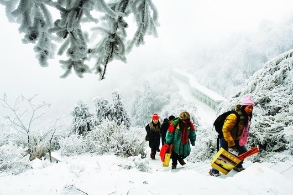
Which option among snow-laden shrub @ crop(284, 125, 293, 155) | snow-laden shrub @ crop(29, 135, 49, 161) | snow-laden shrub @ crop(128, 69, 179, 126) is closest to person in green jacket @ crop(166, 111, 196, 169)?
snow-laden shrub @ crop(284, 125, 293, 155)

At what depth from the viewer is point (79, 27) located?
5.66ft

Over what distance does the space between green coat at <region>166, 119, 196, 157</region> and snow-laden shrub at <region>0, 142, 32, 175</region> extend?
120 inches

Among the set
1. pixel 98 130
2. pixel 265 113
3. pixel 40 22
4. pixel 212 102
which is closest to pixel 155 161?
pixel 98 130

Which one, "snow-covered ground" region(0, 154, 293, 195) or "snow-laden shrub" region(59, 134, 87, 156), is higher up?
"snow-covered ground" region(0, 154, 293, 195)

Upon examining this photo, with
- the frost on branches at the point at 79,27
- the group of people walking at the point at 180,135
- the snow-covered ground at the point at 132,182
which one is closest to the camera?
the frost on branches at the point at 79,27

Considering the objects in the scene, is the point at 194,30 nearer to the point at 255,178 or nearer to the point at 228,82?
the point at 228,82

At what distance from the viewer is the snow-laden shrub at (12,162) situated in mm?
5004

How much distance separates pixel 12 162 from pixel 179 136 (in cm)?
357

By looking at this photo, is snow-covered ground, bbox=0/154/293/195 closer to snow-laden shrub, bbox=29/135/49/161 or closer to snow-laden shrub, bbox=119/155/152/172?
snow-laden shrub, bbox=119/155/152/172

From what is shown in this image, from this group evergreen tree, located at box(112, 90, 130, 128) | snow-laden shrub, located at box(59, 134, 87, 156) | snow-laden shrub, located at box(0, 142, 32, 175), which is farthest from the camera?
evergreen tree, located at box(112, 90, 130, 128)

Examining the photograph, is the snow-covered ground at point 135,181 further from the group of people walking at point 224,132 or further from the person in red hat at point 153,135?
the person in red hat at point 153,135

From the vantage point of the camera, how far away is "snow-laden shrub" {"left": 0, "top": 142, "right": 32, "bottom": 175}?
197 inches

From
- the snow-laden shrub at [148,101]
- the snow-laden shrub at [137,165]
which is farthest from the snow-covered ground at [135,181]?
the snow-laden shrub at [148,101]

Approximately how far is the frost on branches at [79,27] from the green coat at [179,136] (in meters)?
2.71
